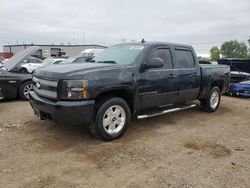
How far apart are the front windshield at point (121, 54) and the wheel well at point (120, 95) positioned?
61cm

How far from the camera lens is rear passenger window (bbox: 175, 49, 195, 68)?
651cm

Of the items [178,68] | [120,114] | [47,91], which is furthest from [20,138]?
[178,68]

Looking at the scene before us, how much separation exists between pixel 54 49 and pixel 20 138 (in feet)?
166

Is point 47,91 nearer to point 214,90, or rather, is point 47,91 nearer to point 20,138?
point 20,138

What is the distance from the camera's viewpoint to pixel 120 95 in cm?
529

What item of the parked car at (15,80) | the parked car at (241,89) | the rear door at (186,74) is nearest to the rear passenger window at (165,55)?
the rear door at (186,74)

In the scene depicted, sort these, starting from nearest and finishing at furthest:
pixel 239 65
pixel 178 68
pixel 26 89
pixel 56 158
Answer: pixel 56 158
pixel 178 68
pixel 26 89
pixel 239 65

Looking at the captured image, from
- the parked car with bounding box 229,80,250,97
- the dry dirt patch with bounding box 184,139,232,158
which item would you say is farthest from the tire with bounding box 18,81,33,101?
the parked car with bounding box 229,80,250,97

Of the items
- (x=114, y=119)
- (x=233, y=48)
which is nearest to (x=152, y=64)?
(x=114, y=119)

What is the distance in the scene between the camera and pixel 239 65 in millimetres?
14047

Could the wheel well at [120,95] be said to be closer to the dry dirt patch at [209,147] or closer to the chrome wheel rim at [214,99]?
the dry dirt patch at [209,147]

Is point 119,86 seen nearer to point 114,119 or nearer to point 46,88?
point 114,119

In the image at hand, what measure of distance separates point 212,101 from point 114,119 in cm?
383

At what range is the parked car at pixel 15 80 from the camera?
334 inches
